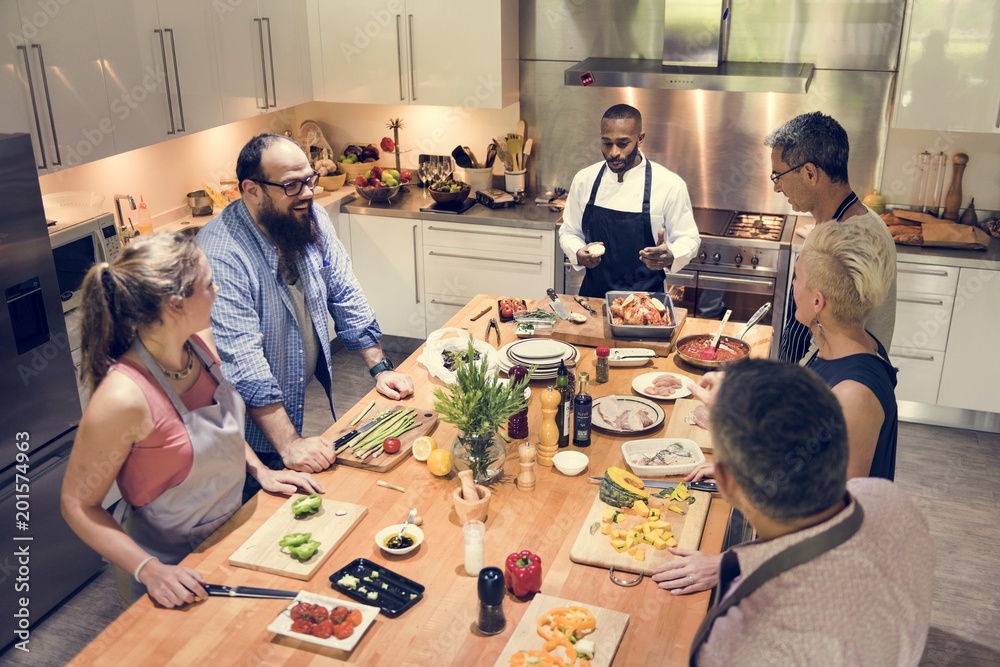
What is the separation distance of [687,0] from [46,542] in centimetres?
411

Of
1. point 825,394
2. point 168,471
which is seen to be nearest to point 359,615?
point 168,471

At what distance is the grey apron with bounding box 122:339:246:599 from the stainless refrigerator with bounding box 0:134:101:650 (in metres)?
1.26

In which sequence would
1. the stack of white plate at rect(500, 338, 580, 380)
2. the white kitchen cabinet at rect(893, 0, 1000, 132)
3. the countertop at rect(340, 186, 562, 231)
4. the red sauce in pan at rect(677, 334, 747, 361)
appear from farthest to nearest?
the countertop at rect(340, 186, 562, 231) → the white kitchen cabinet at rect(893, 0, 1000, 132) → the red sauce in pan at rect(677, 334, 747, 361) → the stack of white plate at rect(500, 338, 580, 380)

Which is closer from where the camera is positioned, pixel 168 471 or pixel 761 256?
pixel 168 471

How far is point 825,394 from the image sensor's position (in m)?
1.50

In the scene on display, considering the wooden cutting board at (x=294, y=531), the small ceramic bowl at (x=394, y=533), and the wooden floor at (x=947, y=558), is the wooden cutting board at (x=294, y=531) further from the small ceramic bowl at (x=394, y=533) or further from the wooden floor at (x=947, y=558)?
the wooden floor at (x=947, y=558)

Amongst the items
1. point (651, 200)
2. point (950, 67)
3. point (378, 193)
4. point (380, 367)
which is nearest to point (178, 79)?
point (378, 193)

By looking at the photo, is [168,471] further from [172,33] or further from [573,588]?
[172,33]

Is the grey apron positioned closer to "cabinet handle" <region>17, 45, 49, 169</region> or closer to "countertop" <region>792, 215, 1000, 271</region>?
"cabinet handle" <region>17, 45, 49, 169</region>

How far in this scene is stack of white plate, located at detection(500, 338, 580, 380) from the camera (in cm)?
333

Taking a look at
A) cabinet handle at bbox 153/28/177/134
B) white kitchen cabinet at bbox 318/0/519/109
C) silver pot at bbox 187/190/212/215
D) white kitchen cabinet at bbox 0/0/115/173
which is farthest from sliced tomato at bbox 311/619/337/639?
white kitchen cabinet at bbox 318/0/519/109

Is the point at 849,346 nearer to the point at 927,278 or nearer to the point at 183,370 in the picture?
the point at 183,370

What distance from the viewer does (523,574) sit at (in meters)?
2.21

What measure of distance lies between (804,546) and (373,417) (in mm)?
1883
